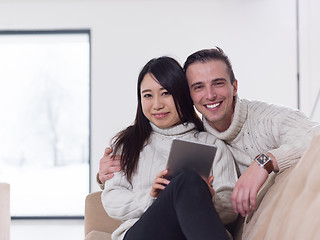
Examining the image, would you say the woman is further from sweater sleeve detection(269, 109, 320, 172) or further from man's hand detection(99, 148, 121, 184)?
sweater sleeve detection(269, 109, 320, 172)

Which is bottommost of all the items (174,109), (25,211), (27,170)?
(25,211)

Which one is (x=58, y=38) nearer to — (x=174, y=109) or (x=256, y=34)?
(x=256, y=34)

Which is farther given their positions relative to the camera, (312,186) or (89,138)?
(89,138)

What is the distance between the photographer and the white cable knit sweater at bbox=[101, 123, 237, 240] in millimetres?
1553

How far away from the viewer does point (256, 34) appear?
5102 millimetres

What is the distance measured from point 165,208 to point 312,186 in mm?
493

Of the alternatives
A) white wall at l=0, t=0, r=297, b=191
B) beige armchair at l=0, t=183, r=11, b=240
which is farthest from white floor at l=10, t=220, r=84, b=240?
beige armchair at l=0, t=183, r=11, b=240

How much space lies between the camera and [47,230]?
15.3 feet

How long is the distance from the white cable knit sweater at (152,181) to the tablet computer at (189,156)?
214 mm

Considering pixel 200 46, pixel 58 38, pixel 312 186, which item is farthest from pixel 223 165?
pixel 58 38

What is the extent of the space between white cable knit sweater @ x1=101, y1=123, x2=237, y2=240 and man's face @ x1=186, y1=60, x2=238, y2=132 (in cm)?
11

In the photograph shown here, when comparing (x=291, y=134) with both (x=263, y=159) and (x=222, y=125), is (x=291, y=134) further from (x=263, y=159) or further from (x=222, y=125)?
(x=222, y=125)

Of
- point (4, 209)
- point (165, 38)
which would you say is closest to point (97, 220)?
point (4, 209)

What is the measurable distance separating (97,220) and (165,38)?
3375 mm
